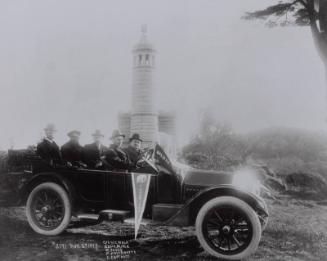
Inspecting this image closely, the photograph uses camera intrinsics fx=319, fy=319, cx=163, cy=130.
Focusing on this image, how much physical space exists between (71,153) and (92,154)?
0.24m

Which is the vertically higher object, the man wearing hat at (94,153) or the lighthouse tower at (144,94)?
the lighthouse tower at (144,94)

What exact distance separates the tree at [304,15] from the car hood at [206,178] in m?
2.22

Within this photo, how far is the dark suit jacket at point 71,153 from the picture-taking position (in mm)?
3725

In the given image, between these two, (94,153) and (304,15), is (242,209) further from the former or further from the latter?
(304,15)

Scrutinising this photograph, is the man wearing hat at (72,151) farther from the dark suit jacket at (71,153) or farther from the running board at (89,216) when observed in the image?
the running board at (89,216)

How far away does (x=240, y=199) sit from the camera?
2.96 metres

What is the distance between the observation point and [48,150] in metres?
3.67

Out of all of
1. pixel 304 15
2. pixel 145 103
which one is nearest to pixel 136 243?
pixel 304 15

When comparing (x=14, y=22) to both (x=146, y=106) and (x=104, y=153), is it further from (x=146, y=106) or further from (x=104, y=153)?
(x=146, y=106)

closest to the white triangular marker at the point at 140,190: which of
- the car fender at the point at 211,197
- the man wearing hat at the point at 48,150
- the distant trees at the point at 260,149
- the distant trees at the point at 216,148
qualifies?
the car fender at the point at 211,197

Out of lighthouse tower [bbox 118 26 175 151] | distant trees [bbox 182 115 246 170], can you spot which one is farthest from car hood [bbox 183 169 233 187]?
lighthouse tower [bbox 118 26 175 151]

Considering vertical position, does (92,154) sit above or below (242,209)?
above

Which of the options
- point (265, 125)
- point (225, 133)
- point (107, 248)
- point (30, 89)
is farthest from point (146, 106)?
point (107, 248)

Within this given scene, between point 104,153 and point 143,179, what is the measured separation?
0.65 meters
